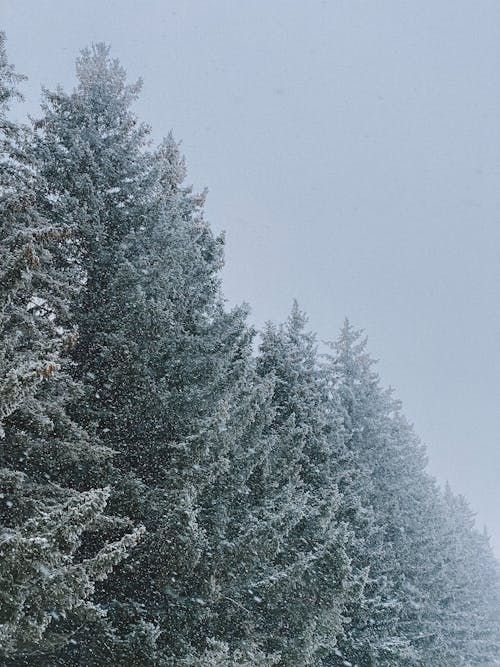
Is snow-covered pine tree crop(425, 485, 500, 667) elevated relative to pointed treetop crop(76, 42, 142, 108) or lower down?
lower down

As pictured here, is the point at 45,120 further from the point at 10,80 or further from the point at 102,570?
the point at 102,570

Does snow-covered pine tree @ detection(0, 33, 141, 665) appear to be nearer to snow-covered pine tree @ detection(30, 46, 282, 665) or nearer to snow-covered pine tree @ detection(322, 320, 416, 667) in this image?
snow-covered pine tree @ detection(30, 46, 282, 665)

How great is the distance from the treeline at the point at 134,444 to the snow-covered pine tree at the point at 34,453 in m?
0.03

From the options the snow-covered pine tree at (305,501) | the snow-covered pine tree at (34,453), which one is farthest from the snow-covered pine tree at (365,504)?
the snow-covered pine tree at (34,453)

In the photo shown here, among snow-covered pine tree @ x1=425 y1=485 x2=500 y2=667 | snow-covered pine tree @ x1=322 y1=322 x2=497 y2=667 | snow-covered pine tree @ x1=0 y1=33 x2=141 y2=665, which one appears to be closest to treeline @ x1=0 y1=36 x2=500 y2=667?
snow-covered pine tree @ x1=0 y1=33 x2=141 y2=665

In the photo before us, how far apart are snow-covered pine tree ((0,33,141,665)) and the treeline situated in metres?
0.03

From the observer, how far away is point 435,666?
21312 millimetres

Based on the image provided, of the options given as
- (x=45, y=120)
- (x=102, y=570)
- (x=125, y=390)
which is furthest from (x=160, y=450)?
(x=45, y=120)

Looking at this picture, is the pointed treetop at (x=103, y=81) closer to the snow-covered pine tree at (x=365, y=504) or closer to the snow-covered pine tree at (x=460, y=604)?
the snow-covered pine tree at (x=365, y=504)

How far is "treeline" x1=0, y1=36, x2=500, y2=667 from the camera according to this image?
263 inches

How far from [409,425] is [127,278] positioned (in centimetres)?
2289

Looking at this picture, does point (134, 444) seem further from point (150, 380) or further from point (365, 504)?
point (365, 504)

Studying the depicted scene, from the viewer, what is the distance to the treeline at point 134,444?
668 cm

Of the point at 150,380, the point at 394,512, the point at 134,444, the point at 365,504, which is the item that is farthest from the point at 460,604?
the point at 150,380
